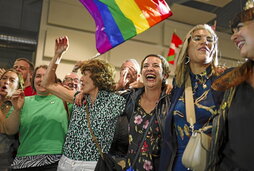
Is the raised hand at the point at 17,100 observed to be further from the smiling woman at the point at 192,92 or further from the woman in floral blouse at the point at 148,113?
the smiling woman at the point at 192,92

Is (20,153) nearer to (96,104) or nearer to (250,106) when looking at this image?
(96,104)

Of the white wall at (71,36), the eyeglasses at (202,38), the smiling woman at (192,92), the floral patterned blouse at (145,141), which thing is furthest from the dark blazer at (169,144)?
the white wall at (71,36)

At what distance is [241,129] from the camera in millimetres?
908

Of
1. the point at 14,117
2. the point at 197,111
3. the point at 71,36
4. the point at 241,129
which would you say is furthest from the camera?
the point at 71,36

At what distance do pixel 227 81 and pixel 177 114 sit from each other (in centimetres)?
39

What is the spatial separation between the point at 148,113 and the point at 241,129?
2.37ft

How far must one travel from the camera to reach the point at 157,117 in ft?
4.93

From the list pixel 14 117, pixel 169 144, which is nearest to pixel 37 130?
pixel 14 117

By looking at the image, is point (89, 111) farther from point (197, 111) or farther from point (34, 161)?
point (197, 111)

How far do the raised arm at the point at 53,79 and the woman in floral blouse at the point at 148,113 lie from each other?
1.47 ft

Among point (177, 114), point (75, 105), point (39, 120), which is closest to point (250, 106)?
point (177, 114)

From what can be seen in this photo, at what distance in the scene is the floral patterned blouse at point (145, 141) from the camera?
145 centimetres

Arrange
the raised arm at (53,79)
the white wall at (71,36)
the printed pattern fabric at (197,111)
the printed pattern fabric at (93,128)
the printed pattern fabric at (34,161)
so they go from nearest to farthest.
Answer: the printed pattern fabric at (197,111), the printed pattern fabric at (93,128), the printed pattern fabric at (34,161), the raised arm at (53,79), the white wall at (71,36)

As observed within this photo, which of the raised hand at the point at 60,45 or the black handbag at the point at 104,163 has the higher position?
the raised hand at the point at 60,45
